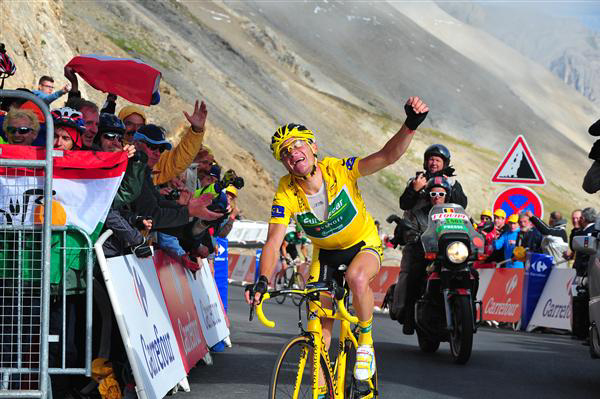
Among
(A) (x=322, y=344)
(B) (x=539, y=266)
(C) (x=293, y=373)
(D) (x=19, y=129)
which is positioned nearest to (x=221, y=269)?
(B) (x=539, y=266)

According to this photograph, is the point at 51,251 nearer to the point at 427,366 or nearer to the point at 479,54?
the point at 427,366

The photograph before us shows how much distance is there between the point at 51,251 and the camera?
691cm

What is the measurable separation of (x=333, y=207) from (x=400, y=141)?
0.63 m

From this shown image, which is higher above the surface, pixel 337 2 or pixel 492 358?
pixel 337 2

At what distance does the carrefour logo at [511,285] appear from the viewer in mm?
18266

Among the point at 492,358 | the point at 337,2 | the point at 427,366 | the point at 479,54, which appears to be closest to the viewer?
the point at 427,366

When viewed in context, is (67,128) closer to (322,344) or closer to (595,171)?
(322,344)

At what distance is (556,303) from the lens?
16.7 metres

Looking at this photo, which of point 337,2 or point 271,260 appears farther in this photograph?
point 337,2

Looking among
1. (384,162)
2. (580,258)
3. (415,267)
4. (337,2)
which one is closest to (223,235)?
(415,267)

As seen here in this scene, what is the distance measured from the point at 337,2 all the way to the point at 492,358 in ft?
522

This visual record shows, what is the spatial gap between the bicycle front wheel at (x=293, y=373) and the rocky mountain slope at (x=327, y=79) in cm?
2088

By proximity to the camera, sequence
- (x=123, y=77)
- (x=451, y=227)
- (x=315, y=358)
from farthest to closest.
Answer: (x=451, y=227) < (x=123, y=77) < (x=315, y=358)

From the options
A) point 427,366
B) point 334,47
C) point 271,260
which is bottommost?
point 427,366
